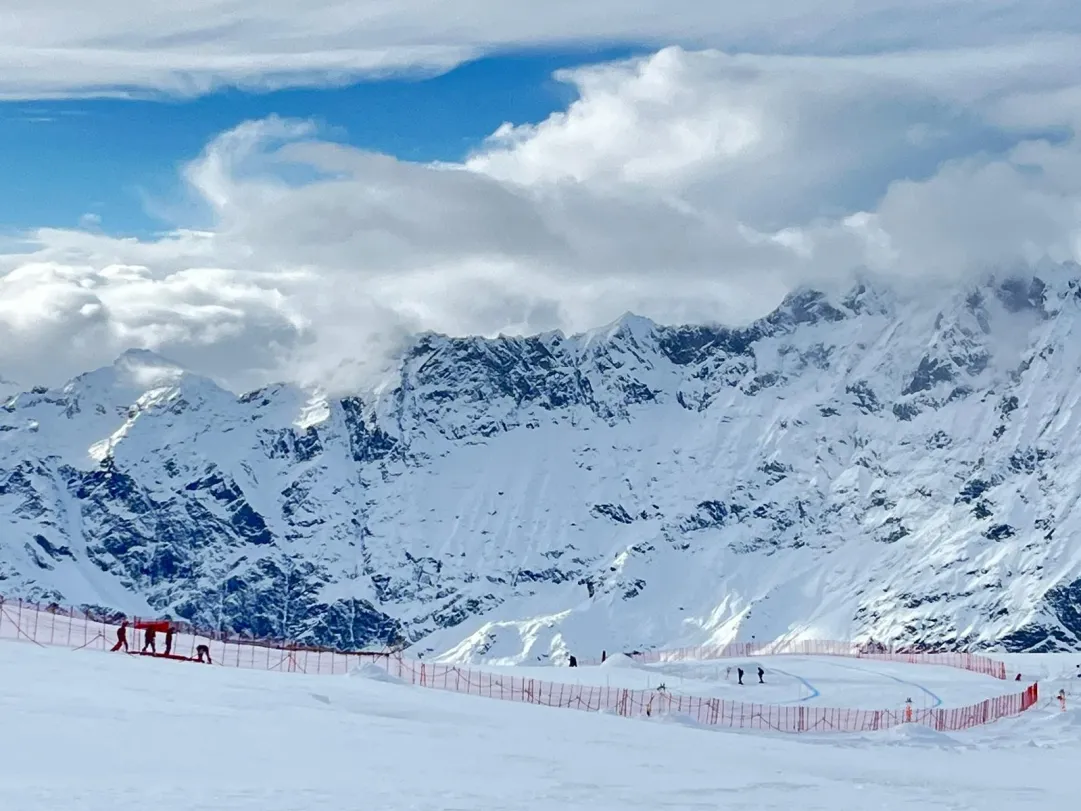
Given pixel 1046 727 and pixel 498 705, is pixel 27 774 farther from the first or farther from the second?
pixel 1046 727

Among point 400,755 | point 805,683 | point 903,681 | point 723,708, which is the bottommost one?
point 723,708

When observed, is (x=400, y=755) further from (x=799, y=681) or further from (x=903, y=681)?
(x=903, y=681)

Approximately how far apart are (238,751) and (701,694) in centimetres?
3869

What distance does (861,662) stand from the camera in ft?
307

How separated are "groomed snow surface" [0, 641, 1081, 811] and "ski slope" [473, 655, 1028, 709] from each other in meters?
15.9

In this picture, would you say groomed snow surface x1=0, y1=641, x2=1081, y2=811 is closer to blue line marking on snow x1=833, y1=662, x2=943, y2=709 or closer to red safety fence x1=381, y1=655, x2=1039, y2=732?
red safety fence x1=381, y1=655, x2=1039, y2=732

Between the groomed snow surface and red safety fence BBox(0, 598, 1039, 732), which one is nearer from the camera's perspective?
the groomed snow surface

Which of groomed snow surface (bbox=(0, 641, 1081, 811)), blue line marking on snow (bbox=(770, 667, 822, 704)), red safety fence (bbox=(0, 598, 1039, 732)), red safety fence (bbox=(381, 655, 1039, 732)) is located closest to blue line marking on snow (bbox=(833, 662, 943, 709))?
red safety fence (bbox=(381, 655, 1039, 732))

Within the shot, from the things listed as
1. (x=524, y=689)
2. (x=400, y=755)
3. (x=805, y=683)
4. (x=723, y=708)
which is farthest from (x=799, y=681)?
(x=400, y=755)

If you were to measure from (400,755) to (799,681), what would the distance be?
4694 centimetres

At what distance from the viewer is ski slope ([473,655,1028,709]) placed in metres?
70.1

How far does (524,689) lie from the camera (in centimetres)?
6319

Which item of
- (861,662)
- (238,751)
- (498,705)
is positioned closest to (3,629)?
(498,705)

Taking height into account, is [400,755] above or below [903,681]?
below
